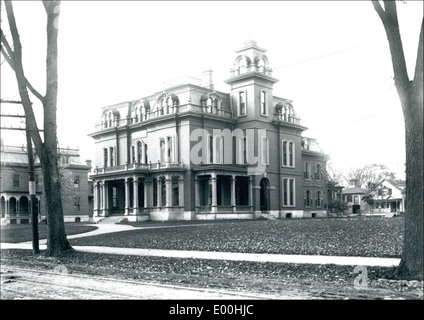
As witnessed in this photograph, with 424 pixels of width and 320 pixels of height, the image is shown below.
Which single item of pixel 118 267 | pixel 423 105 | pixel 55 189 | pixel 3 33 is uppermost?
pixel 3 33

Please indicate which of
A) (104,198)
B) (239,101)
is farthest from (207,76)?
(104,198)

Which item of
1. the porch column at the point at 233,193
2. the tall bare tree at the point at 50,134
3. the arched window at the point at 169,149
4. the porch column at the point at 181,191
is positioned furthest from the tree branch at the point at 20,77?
the arched window at the point at 169,149

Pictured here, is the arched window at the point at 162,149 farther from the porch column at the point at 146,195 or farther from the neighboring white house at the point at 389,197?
the neighboring white house at the point at 389,197

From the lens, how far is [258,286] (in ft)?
28.5

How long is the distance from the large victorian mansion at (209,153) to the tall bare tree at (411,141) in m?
32.4

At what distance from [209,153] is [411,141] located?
35.2m

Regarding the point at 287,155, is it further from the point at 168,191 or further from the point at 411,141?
the point at 411,141

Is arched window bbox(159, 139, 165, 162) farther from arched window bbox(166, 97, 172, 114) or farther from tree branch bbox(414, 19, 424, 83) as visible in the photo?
tree branch bbox(414, 19, 424, 83)

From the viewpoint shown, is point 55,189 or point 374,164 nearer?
point 55,189

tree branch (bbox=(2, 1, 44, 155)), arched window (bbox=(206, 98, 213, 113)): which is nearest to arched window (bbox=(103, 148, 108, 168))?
arched window (bbox=(206, 98, 213, 113))

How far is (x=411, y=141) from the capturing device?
9.17m

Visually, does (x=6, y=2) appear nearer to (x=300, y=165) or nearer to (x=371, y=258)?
(x=371, y=258)
